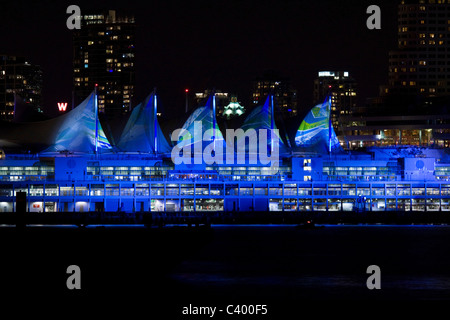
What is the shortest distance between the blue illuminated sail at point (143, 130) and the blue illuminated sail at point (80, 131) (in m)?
4.44

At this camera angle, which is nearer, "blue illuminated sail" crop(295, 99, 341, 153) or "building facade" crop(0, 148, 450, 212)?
"building facade" crop(0, 148, 450, 212)

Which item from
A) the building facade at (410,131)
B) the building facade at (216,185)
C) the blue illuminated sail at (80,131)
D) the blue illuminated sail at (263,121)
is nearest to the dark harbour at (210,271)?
the building facade at (216,185)

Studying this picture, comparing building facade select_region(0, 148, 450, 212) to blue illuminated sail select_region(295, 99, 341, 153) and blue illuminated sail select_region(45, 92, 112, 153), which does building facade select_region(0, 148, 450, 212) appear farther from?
blue illuminated sail select_region(295, 99, 341, 153)

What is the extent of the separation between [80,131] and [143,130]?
801 cm

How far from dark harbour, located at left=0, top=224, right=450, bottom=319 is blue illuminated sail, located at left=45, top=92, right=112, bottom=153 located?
3960 centimetres

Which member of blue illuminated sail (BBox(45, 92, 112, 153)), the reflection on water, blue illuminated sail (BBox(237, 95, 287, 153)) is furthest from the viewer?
blue illuminated sail (BBox(237, 95, 287, 153))

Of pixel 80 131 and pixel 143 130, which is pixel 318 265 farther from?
pixel 80 131

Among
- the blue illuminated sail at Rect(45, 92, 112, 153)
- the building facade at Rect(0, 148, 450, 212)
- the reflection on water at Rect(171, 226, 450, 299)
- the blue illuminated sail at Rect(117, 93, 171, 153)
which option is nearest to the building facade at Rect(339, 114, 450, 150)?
the building facade at Rect(0, 148, 450, 212)

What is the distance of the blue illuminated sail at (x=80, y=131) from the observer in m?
134

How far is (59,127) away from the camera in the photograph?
13575 centimetres

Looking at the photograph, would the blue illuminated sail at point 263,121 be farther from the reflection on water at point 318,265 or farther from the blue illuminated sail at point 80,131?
the reflection on water at point 318,265

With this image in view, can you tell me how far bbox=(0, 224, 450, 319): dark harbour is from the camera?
175 ft

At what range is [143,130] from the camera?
135 m

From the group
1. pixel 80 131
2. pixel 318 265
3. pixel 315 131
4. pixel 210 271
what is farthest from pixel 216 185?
pixel 210 271
